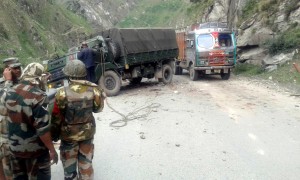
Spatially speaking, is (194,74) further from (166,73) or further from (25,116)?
(25,116)

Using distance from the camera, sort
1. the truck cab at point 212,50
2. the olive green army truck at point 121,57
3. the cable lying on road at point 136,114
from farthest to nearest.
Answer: the truck cab at point 212,50, the olive green army truck at point 121,57, the cable lying on road at point 136,114

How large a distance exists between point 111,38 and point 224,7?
596 inches

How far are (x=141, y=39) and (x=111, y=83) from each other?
7.56 ft

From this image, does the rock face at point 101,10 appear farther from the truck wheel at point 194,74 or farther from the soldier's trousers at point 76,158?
the soldier's trousers at point 76,158

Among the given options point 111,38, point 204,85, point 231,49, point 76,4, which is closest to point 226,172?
point 111,38

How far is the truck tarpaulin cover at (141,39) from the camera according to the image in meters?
12.5

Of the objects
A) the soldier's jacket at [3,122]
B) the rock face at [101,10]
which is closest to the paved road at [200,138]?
the soldier's jacket at [3,122]

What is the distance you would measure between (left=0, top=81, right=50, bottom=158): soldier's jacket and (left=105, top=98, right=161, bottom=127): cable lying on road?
464 centimetres

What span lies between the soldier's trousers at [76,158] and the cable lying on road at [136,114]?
422 centimetres

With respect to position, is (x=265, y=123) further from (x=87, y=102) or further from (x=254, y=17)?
(x=254, y=17)

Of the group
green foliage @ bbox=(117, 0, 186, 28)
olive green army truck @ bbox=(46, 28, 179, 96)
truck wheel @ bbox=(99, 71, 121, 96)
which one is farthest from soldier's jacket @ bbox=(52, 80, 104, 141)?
green foliage @ bbox=(117, 0, 186, 28)

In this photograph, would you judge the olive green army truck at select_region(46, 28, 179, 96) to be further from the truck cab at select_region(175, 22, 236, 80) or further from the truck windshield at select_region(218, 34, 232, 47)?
the truck windshield at select_region(218, 34, 232, 47)

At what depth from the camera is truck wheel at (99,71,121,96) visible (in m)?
12.2

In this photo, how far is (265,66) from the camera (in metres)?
17.1
